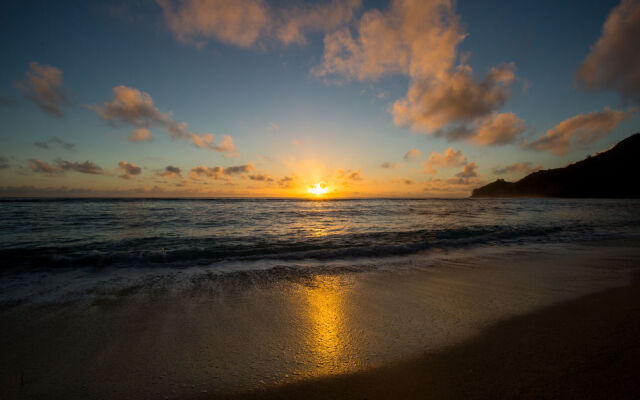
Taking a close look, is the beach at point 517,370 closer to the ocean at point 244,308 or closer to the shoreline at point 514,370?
the shoreline at point 514,370

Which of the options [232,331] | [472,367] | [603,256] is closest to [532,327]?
[472,367]

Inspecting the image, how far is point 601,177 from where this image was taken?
322 ft

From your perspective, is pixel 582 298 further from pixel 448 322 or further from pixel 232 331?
pixel 232 331

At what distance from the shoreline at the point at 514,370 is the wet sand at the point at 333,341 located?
0.01 m

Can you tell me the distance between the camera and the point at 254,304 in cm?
394

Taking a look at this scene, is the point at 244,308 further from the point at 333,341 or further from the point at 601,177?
the point at 601,177

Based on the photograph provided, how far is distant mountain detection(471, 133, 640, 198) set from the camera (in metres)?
90.6

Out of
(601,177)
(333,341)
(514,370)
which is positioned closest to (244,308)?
(333,341)

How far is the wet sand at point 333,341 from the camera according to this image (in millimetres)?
2047

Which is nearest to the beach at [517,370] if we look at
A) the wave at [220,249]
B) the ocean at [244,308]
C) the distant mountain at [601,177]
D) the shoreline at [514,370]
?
the shoreline at [514,370]

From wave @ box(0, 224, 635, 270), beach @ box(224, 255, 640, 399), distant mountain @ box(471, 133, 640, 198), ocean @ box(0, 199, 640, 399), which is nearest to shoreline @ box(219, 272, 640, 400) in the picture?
beach @ box(224, 255, 640, 399)

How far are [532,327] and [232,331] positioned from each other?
363cm

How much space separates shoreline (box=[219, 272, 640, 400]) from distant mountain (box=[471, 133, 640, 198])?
5219 inches

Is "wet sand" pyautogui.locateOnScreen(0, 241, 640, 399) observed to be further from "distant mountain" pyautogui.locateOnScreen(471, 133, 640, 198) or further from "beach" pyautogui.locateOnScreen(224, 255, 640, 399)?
"distant mountain" pyautogui.locateOnScreen(471, 133, 640, 198)
